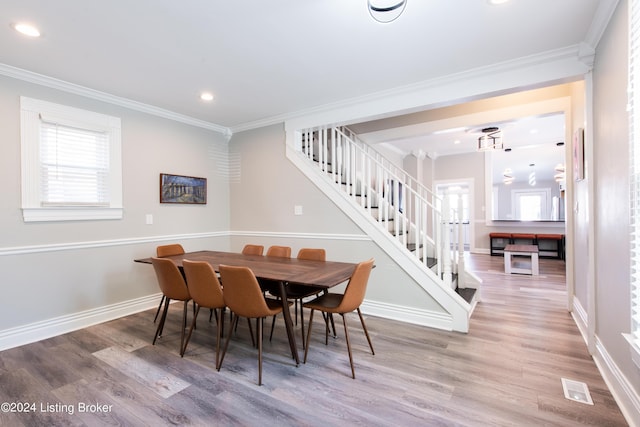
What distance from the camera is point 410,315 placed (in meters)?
3.23

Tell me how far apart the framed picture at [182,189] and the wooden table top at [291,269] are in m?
1.06

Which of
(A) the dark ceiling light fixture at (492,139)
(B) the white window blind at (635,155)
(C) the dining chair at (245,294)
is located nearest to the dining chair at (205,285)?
(C) the dining chair at (245,294)

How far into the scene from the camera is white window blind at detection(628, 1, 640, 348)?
1.52 metres

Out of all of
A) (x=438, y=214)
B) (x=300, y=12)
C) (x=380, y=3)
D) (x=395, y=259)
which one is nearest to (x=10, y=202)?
(x=300, y=12)

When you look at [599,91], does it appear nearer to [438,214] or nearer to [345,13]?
[438,214]

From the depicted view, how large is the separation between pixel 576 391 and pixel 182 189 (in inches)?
173

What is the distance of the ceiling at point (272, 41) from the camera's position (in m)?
1.94

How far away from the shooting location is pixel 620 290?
183 centimetres

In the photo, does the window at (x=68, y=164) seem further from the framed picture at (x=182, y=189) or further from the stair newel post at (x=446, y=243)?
the stair newel post at (x=446, y=243)

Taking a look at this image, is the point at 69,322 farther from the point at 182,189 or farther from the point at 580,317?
the point at 580,317

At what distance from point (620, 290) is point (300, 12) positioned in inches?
105

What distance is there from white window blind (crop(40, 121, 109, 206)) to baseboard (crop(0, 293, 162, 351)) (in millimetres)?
1152

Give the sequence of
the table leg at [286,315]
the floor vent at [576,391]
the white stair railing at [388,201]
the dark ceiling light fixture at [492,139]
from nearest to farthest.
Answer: the floor vent at [576,391] < the table leg at [286,315] < the white stair railing at [388,201] < the dark ceiling light fixture at [492,139]

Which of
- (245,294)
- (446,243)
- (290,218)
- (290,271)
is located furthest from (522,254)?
(245,294)
